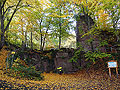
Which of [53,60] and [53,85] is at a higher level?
[53,60]

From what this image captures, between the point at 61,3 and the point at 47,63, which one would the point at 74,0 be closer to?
the point at 61,3

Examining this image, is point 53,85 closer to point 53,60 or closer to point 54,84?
point 54,84

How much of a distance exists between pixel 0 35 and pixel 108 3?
1281cm

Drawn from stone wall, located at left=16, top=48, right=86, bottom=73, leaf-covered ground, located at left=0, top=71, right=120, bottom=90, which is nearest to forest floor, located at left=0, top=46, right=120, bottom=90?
leaf-covered ground, located at left=0, top=71, right=120, bottom=90

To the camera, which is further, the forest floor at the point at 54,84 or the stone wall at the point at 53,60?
the stone wall at the point at 53,60

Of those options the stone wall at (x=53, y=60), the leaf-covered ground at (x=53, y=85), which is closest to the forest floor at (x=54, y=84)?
the leaf-covered ground at (x=53, y=85)

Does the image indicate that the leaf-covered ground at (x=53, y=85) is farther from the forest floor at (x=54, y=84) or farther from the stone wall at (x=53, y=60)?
the stone wall at (x=53, y=60)

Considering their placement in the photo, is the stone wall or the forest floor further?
the stone wall

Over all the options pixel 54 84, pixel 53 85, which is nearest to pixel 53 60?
pixel 54 84

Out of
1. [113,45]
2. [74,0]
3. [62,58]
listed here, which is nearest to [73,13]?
[74,0]

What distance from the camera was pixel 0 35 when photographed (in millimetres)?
11469

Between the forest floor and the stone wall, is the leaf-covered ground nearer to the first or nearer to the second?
the forest floor

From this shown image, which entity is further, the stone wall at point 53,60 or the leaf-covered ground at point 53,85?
the stone wall at point 53,60

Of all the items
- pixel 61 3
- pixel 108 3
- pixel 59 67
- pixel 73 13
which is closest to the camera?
pixel 108 3
